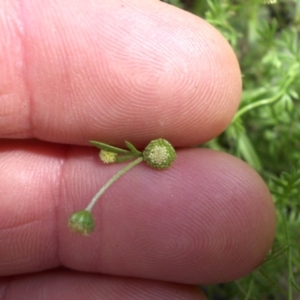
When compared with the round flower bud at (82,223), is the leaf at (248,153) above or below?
below

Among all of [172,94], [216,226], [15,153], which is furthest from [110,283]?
[172,94]

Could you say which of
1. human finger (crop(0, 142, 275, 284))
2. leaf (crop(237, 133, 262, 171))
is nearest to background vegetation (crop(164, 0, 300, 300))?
leaf (crop(237, 133, 262, 171))

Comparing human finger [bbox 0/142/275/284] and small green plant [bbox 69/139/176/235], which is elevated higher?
small green plant [bbox 69/139/176/235]

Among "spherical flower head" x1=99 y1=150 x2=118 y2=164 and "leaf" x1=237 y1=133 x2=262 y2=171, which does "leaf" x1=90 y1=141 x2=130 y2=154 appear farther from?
"leaf" x1=237 y1=133 x2=262 y2=171

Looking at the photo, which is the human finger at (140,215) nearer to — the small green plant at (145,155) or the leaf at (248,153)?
the small green plant at (145,155)

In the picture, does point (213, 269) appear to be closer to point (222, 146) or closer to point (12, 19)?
point (222, 146)

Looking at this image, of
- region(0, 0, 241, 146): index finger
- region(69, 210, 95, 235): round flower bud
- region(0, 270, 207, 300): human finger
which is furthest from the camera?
region(0, 270, 207, 300): human finger

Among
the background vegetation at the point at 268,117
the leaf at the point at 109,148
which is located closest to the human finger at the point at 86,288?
the background vegetation at the point at 268,117
